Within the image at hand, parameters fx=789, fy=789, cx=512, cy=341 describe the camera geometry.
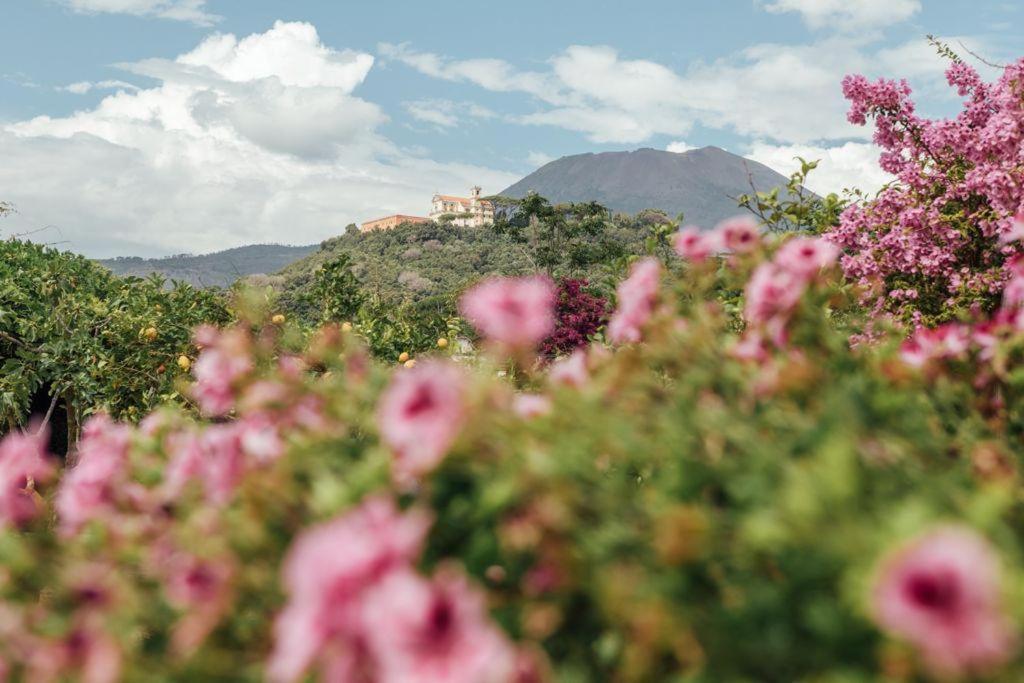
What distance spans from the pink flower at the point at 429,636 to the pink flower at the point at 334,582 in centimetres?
3

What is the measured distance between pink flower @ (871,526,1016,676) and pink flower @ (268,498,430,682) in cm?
60

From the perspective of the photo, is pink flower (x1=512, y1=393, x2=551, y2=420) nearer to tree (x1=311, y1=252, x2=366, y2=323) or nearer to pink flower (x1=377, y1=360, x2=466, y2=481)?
pink flower (x1=377, y1=360, x2=466, y2=481)

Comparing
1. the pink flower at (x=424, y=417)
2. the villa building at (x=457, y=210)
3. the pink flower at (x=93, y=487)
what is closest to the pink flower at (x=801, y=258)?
the pink flower at (x=424, y=417)

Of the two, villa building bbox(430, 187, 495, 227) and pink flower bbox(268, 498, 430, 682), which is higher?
villa building bbox(430, 187, 495, 227)

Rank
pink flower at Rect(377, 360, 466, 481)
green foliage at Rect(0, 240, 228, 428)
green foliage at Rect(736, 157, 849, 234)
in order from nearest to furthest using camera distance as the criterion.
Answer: pink flower at Rect(377, 360, 466, 481) → green foliage at Rect(736, 157, 849, 234) → green foliage at Rect(0, 240, 228, 428)

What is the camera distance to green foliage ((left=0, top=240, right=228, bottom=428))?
6336 millimetres

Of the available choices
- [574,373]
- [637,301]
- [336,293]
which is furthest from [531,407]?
[336,293]

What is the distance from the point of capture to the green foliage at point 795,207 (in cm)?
559

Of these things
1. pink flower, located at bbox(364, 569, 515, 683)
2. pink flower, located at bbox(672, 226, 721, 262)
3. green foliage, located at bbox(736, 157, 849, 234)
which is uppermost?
green foliage, located at bbox(736, 157, 849, 234)

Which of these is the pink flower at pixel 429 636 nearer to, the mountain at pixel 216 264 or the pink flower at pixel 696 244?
the pink flower at pixel 696 244

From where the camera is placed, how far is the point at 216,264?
27562 mm

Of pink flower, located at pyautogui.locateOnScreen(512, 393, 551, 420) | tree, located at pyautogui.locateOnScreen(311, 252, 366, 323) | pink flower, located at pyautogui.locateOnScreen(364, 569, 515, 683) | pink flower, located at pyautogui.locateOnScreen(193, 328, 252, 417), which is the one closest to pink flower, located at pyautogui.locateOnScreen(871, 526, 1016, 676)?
pink flower, located at pyautogui.locateOnScreen(364, 569, 515, 683)

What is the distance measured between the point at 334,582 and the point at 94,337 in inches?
273

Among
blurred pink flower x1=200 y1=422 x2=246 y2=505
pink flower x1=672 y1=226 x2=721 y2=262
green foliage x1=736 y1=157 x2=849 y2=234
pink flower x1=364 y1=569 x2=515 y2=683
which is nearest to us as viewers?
pink flower x1=364 y1=569 x2=515 y2=683
